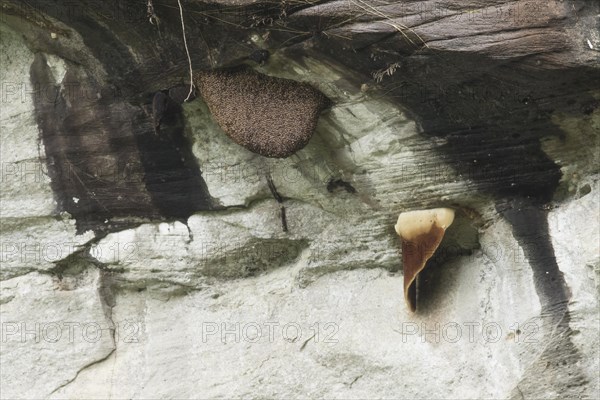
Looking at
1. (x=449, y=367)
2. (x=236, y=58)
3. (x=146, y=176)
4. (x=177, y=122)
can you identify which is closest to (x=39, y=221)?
(x=146, y=176)

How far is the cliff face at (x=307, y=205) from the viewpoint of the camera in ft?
11.5

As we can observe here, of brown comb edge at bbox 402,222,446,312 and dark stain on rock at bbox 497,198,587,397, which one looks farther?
brown comb edge at bbox 402,222,446,312

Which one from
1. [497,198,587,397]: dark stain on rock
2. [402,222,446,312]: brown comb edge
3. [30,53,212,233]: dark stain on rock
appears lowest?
[497,198,587,397]: dark stain on rock

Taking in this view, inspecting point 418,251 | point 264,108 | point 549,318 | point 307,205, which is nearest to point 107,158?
point 264,108

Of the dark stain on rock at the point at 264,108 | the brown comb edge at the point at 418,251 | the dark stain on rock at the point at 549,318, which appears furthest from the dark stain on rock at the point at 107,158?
the dark stain on rock at the point at 549,318

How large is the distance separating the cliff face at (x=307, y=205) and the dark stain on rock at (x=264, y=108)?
54 mm

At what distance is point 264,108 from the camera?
12.5ft

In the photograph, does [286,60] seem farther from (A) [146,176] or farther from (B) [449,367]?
(B) [449,367]

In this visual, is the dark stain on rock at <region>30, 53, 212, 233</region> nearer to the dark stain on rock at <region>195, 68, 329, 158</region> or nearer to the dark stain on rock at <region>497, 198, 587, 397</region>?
the dark stain on rock at <region>195, 68, 329, 158</region>

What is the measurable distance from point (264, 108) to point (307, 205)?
2.41ft

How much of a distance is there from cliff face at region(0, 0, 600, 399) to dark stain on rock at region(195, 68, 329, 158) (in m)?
0.05

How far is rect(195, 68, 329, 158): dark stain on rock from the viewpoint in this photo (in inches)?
149

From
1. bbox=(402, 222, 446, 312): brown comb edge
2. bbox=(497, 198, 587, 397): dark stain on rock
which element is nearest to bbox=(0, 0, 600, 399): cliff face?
bbox=(497, 198, 587, 397): dark stain on rock

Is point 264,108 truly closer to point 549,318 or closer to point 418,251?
point 418,251
